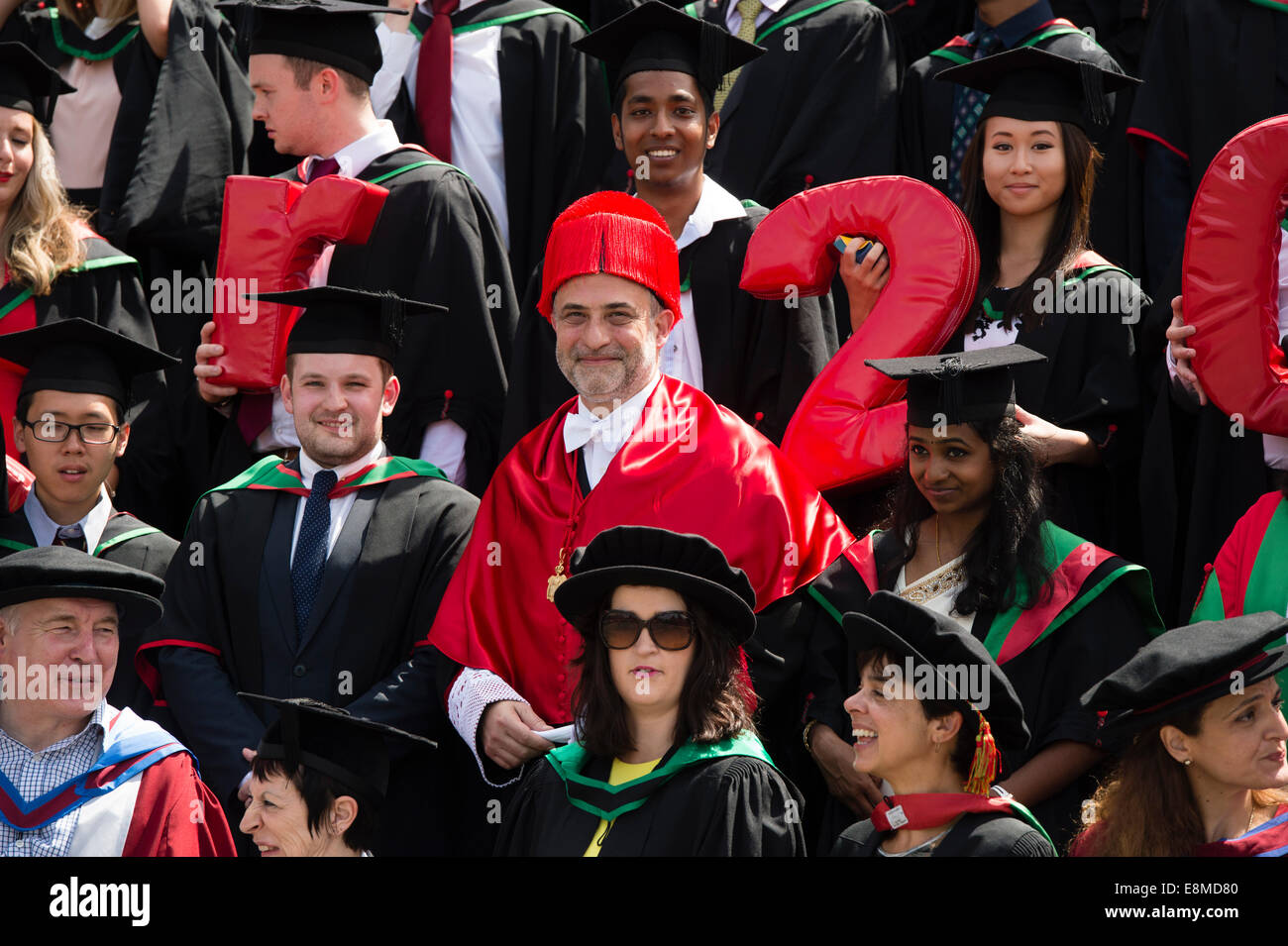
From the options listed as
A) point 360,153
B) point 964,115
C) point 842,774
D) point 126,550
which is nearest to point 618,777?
point 842,774

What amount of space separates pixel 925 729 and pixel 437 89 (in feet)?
14.9

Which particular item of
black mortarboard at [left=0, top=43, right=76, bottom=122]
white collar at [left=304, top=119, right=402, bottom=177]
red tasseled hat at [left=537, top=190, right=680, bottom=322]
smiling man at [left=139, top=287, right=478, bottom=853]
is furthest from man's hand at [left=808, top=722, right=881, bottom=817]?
black mortarboard at [left=0, top=43, right=76, bottom=122]

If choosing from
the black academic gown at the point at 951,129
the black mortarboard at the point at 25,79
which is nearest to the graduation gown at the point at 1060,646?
the black academic gown at the point at 951,129

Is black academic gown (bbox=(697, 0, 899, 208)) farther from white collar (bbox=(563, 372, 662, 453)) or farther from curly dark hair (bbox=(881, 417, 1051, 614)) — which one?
curly dark hair (bbox=(881, 417, 1051, 614))

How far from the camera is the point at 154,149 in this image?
8297 mm

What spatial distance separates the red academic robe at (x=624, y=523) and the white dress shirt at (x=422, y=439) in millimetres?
1050

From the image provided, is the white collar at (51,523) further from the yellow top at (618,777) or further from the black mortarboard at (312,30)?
the yellow top at (618,777)

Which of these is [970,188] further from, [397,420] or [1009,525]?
[397,420]

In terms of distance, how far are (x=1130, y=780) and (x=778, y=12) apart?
4527 millimetres

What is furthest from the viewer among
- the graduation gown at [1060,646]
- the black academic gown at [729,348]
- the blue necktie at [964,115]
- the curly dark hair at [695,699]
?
the blue necktie at [964,115]

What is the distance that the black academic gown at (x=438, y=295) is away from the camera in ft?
24.2

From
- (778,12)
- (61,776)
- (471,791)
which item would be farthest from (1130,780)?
(778,12)

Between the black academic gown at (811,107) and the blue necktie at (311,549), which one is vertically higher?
the black academic gown at (811,107)

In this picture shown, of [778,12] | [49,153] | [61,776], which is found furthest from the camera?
[778,12]
